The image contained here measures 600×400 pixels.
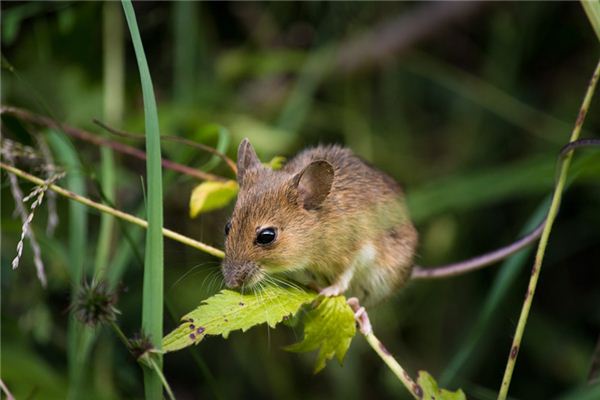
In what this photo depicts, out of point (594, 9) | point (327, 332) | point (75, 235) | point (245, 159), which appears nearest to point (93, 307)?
point (327, 332)

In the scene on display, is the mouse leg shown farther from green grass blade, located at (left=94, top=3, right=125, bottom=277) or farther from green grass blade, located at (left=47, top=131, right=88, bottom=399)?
green grass blade, located at (left=94, top=3, right=125, bottom=277)

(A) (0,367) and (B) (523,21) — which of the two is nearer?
(A) (0,367)

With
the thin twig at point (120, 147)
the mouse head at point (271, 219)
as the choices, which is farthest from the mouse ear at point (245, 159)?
the thin twig at point (120, 147)

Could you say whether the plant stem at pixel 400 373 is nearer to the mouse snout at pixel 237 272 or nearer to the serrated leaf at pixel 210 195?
the mouse snout at pixel 237 272

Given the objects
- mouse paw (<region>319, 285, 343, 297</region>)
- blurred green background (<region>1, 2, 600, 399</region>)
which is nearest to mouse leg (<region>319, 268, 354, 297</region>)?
mouse paw (<region>319, 285, 343, 297</region>)

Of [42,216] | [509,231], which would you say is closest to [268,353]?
[42,216]

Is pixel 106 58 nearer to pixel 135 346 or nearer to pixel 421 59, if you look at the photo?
pixel 421 59
